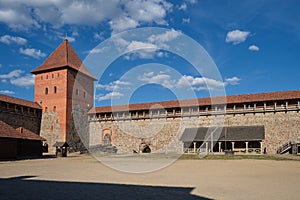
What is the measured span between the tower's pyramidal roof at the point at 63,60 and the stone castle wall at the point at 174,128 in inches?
290

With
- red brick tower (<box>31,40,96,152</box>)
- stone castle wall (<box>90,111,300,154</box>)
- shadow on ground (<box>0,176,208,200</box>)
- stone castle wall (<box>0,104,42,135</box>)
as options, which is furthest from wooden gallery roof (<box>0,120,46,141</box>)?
shadow on ground (<box>0,176,208,200</box>)

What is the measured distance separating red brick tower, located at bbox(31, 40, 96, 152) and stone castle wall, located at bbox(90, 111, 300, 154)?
363cm

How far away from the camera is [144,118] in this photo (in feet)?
106

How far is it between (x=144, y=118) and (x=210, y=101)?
7870 mm

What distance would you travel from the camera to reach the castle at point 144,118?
87.2 ft

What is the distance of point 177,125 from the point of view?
3083cm

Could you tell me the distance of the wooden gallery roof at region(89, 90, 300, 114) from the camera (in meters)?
26.7

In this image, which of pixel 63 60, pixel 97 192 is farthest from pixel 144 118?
pixel 97 192

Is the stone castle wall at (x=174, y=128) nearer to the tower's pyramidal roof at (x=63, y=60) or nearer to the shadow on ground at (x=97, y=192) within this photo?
the tower's pyramidal roof at (x=63, y=60)

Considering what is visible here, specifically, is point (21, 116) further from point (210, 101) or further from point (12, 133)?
point (210, 101)

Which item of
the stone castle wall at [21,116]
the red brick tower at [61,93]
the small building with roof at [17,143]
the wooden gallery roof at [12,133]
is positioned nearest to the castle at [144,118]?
the red brick tower at [61,93]

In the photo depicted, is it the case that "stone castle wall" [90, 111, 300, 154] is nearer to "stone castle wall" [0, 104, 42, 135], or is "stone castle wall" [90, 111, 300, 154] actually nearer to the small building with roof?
"stone castle wall" [0, 104, 42, 135]

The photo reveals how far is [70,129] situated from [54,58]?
999 cm

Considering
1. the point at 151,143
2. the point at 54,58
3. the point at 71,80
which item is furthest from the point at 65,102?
the point at 151,143
